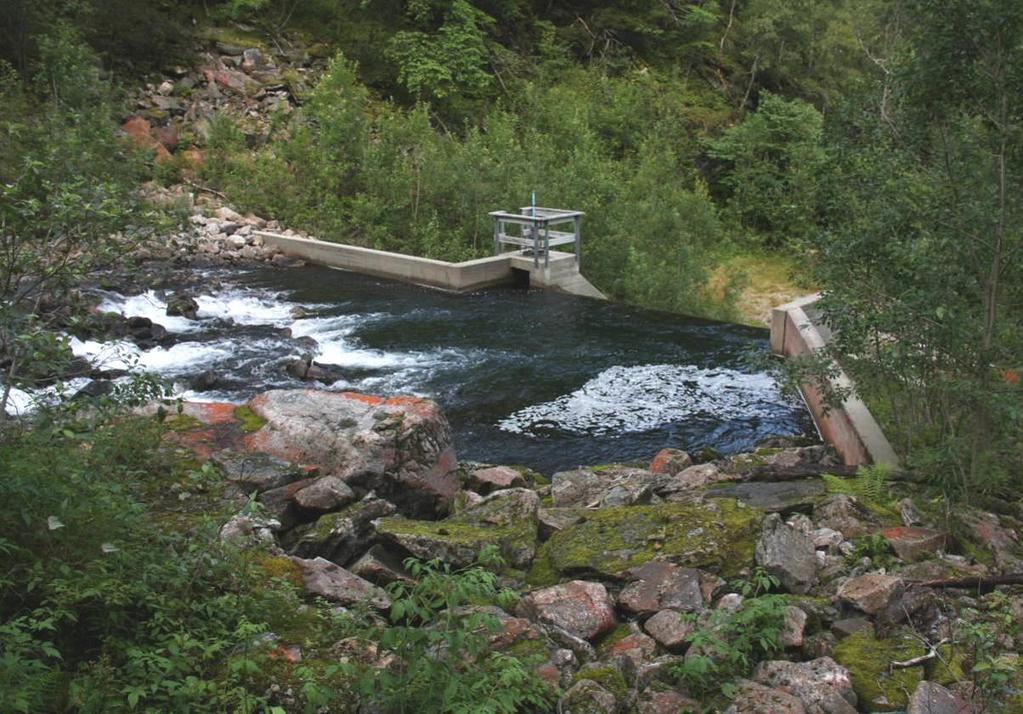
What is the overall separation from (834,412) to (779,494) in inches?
116

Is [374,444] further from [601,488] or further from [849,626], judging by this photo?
[849,626]

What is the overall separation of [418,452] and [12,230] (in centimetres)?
335

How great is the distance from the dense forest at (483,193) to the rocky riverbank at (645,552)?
36cm

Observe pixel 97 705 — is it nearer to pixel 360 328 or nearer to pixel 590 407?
pixel 590 407

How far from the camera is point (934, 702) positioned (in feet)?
12.7

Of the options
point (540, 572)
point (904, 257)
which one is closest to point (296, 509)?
point (540, 572)

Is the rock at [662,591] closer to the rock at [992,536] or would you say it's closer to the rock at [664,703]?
the rock at [664,703]

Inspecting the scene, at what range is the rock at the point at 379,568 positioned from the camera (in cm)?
525

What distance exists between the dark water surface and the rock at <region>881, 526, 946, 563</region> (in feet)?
10.5

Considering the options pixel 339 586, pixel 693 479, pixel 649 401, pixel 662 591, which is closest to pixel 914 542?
pixel 662 591

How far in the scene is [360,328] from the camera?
47.3ft

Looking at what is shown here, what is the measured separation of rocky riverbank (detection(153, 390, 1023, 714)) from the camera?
418cm

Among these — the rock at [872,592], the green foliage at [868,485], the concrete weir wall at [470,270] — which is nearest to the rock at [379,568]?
the rock at [872,592]

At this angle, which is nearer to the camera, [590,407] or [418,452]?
[418,452]
